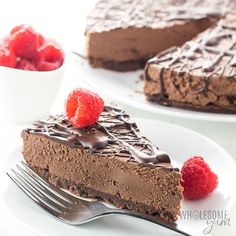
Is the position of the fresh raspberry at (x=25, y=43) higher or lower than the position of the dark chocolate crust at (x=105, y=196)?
higher

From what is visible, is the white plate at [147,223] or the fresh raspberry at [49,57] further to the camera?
the fresh raspberry at [49,57]

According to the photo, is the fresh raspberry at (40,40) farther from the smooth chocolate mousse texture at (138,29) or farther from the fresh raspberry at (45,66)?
the smooth chocolate mousse texture at (138,29)

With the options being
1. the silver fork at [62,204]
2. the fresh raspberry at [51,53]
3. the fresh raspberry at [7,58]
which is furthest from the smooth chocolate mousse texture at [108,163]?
the fresh raspberry at [51,53]

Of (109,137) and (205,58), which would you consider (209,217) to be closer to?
(109,137)

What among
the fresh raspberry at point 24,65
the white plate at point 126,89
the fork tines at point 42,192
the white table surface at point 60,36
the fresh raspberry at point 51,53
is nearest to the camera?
the fork tines at point 42,192

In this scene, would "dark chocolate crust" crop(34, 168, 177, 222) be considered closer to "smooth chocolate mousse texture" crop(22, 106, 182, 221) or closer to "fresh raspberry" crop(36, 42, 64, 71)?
"smooth chocolate mousse texture" crop(22, 106, 182, 221)

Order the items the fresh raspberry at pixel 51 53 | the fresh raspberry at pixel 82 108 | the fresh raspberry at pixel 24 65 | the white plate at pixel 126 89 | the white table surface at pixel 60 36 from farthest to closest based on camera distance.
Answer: the fresh raspberry at pixel 51 53 < the fresh raspberry at pixel 24 65 < the white plate at pixel 126 89 < the white table surface at pixel 60 36 < the fresh raspberry at pixel 82 108

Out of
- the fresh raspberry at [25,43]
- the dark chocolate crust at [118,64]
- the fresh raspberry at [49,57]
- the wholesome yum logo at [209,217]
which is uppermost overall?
the fresh raspberry at [25,43]

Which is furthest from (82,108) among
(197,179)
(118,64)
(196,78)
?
(118,64)
